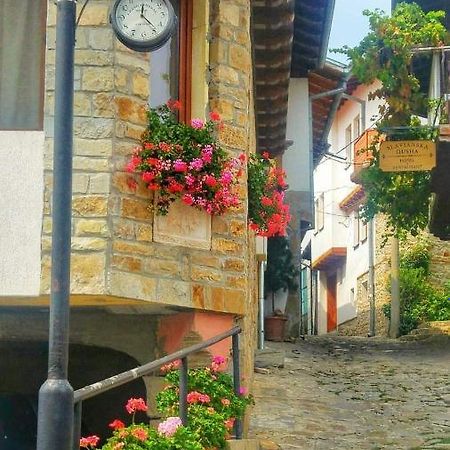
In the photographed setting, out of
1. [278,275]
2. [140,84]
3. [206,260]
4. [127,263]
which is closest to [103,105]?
[140,84]

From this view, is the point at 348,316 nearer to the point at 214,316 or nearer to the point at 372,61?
the point at 372,61

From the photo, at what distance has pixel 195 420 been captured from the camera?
659cm

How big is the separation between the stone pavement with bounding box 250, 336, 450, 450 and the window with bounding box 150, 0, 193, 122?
9.35 ft

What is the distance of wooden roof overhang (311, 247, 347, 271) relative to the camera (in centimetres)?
3331

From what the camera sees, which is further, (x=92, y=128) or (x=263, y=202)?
(x=263, y=202)

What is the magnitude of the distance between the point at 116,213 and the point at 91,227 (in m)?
0.20

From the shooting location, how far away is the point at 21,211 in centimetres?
746

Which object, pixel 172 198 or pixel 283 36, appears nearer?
pixel 172 198

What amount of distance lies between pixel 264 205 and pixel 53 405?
5.09 meters

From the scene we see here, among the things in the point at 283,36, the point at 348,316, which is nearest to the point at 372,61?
the point at 283,36

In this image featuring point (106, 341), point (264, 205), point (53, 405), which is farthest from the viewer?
point (264, 205)

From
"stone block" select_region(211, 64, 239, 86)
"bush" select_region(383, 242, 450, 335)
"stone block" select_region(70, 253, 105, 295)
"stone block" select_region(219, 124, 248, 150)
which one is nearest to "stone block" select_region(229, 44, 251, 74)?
"stone block" select_region(211, 64, 239, 86)

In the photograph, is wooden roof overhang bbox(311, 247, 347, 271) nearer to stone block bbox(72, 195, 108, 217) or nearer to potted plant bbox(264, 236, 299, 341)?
potted plant bbox(264, 236, 299, 341)

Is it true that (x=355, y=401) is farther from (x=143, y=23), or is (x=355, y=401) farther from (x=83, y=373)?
(x=143, y=23)
